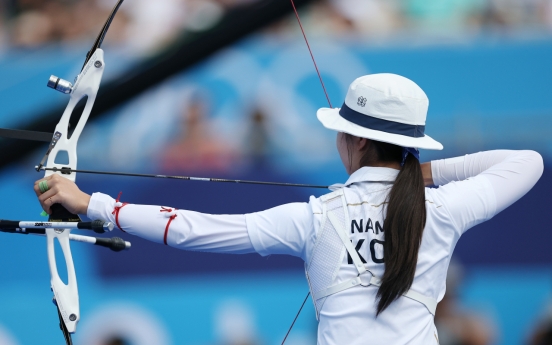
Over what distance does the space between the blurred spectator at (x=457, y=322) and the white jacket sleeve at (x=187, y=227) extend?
225cm

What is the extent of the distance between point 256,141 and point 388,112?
2101 millimetres

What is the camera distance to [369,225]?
5.20 feet

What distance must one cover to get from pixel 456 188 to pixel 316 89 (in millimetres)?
2212

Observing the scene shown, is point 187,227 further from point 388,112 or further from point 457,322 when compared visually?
point 457,322

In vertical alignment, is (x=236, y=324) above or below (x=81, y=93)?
below

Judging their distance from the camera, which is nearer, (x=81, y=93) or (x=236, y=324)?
(x=81, y=93)

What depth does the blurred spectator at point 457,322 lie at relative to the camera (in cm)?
358

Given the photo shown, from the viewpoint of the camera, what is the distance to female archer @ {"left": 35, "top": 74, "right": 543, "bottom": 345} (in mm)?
1568

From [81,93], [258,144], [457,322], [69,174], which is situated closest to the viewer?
[69,174]

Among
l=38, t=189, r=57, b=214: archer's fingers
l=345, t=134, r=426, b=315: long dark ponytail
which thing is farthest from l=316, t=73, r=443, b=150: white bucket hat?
l=38, t=189, r=57, b=214: archer's fingers

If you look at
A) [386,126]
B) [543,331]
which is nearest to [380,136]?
[386,126]

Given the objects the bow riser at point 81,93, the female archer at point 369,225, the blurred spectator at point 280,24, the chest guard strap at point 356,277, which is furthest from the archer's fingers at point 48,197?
the blurred spectator at point 280,24

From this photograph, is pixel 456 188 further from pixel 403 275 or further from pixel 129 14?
pixel 129 14

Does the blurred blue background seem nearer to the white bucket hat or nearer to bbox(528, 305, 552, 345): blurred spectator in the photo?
bbox(528, 305, 552, 345): blurred spectator
